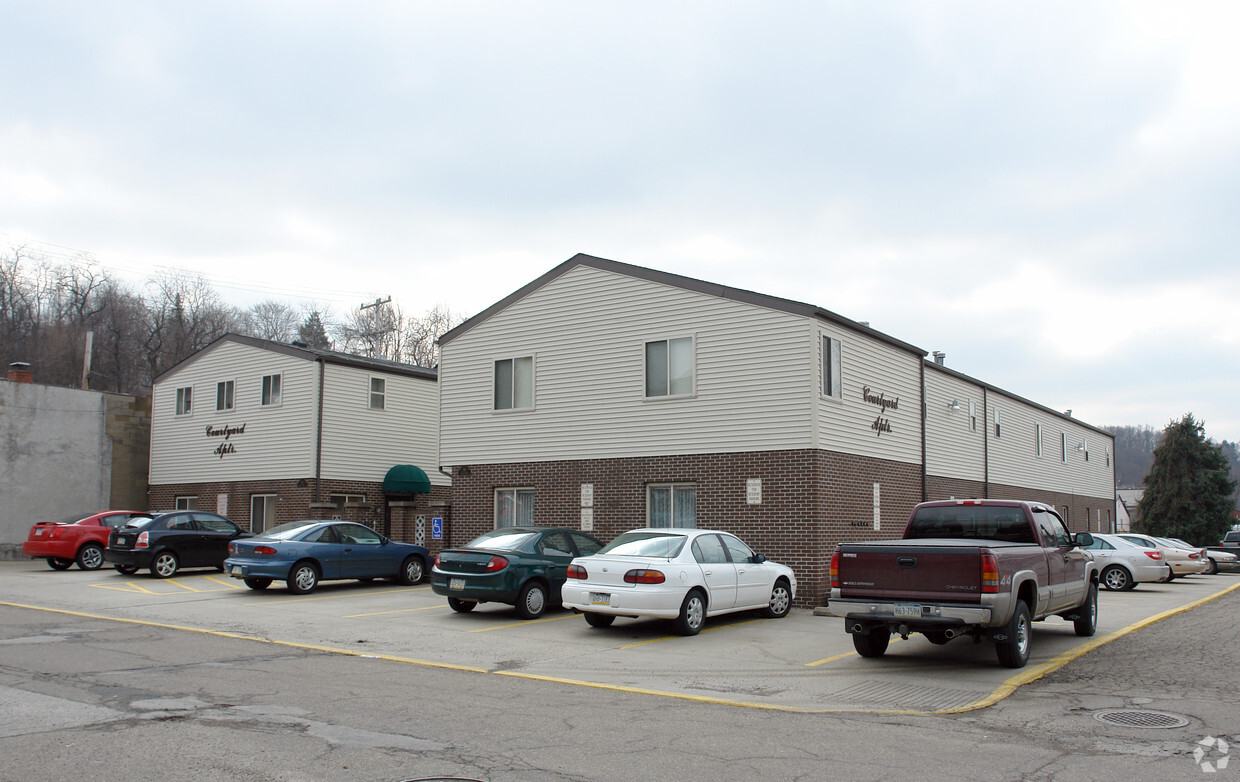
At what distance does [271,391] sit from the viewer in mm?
28312

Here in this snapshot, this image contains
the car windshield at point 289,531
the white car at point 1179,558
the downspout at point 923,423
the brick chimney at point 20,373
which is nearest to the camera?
the car windshield at point 289,531

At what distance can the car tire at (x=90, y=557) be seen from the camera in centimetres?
2355

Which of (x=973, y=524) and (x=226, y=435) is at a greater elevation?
(x=226, y=435)

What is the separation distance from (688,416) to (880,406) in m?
4.31

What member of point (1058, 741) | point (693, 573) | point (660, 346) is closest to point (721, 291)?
point (660, 346)

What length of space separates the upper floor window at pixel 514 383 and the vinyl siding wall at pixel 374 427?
6.23 meters

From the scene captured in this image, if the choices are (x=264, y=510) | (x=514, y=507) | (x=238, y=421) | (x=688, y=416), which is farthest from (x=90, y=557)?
(x=688, y=416)

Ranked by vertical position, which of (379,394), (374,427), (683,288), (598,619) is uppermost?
(683,288)

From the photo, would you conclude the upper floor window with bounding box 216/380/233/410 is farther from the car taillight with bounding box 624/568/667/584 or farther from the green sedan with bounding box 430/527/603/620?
the car taillight with bounding box 624/568/667/584

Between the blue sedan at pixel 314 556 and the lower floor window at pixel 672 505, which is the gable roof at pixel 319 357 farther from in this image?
the lower floor window at pixel 672 505

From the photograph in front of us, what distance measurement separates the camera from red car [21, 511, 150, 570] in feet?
76.6

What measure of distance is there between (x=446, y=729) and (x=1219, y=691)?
7421 millimetres

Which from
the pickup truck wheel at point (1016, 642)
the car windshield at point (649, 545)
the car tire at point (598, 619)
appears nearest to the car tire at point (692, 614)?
the car windshield at point (649, 545)

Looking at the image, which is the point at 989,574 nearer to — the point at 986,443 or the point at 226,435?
the point at 986,443
